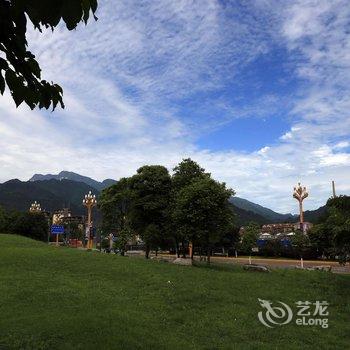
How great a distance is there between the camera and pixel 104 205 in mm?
48250

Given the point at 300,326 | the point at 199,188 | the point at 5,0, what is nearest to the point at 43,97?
the point at 5,0

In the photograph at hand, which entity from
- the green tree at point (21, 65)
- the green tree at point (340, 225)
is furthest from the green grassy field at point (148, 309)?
the green tree at point (21, 65)

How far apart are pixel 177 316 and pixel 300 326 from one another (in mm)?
3989

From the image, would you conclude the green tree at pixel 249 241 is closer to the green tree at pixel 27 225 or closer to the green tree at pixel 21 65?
the green tree at pixel 27 225

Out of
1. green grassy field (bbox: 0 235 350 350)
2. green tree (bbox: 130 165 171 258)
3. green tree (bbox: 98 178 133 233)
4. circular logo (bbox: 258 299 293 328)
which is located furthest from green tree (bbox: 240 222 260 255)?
circular logo (bbox: 258 299 293 328)

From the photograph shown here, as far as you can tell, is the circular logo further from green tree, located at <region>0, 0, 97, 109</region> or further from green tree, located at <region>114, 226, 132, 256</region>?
green tree, located at <region>114, 226, 132, 256</region>

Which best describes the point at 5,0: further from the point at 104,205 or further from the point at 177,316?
the point at 104,205

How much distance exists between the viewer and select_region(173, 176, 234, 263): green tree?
114ft

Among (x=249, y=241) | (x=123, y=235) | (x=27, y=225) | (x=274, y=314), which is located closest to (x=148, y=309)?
(x=274, y=314)

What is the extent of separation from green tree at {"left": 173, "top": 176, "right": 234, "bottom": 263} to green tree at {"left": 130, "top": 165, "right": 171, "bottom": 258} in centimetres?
485

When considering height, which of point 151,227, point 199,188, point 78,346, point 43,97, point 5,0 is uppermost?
Answer: point 199,188

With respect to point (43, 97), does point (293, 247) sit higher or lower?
higher

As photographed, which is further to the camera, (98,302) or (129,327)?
(98,302)

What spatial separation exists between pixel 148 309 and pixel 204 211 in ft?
65.2
